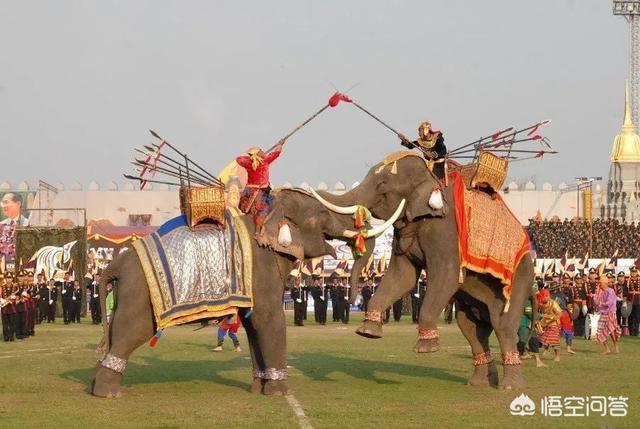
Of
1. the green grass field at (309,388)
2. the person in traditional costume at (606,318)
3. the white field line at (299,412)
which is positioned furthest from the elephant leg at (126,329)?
the person in traditional costume at (606,318)

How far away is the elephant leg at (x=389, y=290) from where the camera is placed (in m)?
19.0

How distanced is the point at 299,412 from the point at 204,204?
11.6 feet

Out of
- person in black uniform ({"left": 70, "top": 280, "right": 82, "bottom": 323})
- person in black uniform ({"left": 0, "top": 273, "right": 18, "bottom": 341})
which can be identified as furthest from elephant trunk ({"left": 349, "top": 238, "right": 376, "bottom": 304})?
person in black uniform ({"left": 70, "top": 280, "right": 82, "bottom": 323})

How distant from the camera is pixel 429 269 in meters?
19.0

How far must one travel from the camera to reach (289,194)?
19.3 metres

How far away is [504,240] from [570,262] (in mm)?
38859

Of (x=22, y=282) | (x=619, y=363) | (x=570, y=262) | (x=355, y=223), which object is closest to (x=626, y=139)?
(x=570, y=262)

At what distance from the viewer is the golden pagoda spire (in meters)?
106

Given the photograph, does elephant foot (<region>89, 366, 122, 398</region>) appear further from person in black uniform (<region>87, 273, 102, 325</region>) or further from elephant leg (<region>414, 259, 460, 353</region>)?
person in black uniform (<region>87, 273, 102, 325</region>)

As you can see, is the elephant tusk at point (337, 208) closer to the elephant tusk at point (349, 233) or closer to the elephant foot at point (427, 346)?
the elephant tusk at point (349, 233)

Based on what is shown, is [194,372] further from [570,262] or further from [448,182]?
[570,262]

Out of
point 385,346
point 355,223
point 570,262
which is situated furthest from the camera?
point 570,262

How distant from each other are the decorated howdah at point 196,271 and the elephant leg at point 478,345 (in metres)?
3.85

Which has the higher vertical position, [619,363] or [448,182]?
[448,182]
